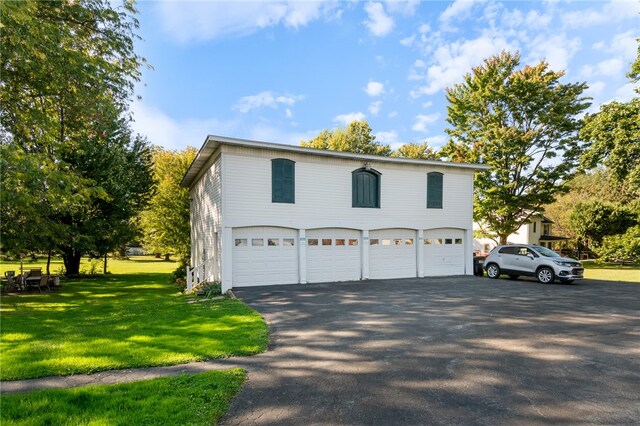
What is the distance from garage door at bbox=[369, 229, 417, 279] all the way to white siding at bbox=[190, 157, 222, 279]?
7.02 metres

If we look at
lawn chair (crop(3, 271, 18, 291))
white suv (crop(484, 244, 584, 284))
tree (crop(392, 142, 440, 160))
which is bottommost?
lawn chair (crop(3, 271, 18, 291))

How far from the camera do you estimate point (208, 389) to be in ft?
13.3

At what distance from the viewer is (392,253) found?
1622 cm

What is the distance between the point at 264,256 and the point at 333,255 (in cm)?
317

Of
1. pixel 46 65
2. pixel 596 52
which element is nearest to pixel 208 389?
pixel 46 65

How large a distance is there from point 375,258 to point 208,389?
12433 millimetres

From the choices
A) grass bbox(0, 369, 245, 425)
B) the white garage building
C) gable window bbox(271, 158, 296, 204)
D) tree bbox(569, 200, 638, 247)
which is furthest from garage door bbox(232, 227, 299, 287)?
tree bbox(569, 200, 638, 247)

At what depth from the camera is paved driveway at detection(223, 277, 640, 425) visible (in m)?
3.63

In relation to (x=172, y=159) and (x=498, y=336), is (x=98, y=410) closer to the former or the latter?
(x=498, y=336)

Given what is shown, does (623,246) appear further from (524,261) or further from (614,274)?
(524,261)

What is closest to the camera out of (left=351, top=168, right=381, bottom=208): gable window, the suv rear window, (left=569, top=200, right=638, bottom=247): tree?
(left=351, top=168, right=381, bottom=208): gable window

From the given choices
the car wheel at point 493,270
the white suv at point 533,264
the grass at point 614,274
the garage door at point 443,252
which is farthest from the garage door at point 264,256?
the grass at point 614,274

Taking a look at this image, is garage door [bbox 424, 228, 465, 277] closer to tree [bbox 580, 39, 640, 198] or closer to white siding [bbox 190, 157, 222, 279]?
white siding [bbox 190, 157, 222, 279]

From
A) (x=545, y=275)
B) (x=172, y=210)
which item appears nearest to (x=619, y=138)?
(x=545, y=275)
